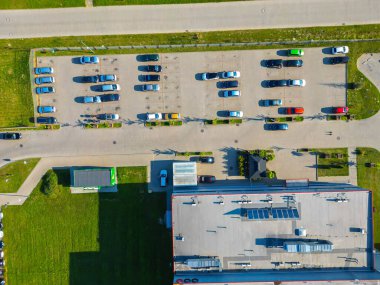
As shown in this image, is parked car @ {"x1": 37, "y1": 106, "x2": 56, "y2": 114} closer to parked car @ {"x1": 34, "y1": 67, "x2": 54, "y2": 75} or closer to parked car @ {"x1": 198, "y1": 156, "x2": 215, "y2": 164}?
parked car @ {"x1": 34, "y1": 67, "x2": 54, "y2": 75}

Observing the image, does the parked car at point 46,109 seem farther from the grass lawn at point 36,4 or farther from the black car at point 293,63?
the black car at point 293,63

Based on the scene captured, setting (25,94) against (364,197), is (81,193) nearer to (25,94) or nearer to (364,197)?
(25,94)

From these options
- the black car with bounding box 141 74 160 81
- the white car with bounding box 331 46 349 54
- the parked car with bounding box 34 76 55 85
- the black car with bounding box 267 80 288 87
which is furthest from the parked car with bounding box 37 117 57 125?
the white car with bounding box 331 46 349 54

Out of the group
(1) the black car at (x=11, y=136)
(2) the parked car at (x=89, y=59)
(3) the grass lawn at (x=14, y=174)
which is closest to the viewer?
(2) the parked car at (x=89, y=59)

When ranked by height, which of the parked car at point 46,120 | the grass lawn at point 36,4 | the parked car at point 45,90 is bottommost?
the parked car at point 46,120

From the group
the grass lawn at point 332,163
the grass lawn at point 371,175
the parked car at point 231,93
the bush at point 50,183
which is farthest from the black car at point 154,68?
the grass lawn at point 371,175

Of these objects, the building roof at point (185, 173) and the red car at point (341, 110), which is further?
the red car at point (341, 110)

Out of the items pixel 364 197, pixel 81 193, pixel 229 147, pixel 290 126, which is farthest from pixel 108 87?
pixel 364 197
